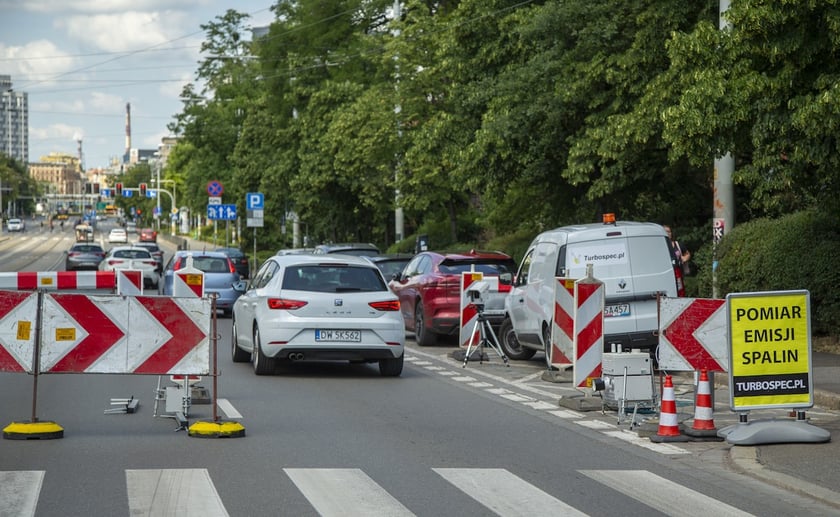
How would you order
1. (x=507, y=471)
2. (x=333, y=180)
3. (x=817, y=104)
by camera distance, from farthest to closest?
(x=333, y=180) < (x=817, y=104) < (x=507, y=471)

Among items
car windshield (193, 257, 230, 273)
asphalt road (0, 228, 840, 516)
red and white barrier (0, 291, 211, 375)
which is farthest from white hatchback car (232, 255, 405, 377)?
car windshield (193, 257, 230, 273)

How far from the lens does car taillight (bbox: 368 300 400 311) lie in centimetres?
1692

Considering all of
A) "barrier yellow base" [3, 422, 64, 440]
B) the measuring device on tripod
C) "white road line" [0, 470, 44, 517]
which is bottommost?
"white road line" [0, 470, 44, 517]

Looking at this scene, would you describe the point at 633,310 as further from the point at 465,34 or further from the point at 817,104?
the point at 465,34

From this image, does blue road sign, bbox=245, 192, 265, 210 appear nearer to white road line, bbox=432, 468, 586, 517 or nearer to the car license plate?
the car license plate

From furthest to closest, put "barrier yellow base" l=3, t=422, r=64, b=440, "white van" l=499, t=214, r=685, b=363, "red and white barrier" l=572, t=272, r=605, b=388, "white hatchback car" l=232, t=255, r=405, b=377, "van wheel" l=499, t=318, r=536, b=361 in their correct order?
1. "van wheel" l=499, t=318, r=536, b=361
2. "white van" l=499, t=214, r=685, b=363
3. "white hatchback car" l=232, t=255, r=405, b=377
4. "red and white barrier" l=572, t=272, r=605, b=388
5. "barrier yellow base" l=3, t=422, r=64, b=440

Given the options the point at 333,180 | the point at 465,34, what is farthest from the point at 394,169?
the point at 465,34

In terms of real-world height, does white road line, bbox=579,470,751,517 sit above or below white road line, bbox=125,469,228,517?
below

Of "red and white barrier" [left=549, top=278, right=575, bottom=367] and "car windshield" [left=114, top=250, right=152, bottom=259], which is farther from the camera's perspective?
"car windshield" [left=114, top=250, right=152, bottom=259]

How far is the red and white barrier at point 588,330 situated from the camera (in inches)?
552

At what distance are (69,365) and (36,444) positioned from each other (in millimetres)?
974

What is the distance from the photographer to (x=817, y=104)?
14641 millimetres

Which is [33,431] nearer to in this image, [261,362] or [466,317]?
[261,362]

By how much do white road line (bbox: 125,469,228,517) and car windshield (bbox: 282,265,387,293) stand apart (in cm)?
771
